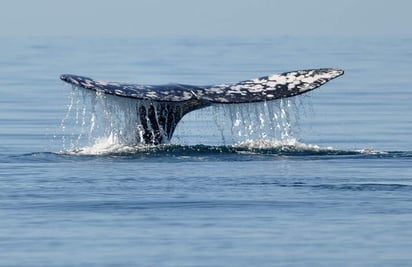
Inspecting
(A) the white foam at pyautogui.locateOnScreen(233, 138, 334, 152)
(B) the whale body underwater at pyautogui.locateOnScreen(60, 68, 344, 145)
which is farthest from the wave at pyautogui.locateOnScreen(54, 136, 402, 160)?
(B) the whale body underwater at pyautogui.locateOnScreen(60, 68, 344, 145)

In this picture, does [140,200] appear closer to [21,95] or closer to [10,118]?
[10,118]

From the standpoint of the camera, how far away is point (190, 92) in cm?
1570

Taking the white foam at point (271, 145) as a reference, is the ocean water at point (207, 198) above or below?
below

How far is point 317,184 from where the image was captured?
48.6 ft

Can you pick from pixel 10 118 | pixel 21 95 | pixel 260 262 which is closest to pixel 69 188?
pixel 260 262

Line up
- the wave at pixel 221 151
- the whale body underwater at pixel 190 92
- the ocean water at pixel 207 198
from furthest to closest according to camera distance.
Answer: the wave at pixel 221 151 → the whale body underwater at pixel 190 92 → the ocean water at pixel 207 198

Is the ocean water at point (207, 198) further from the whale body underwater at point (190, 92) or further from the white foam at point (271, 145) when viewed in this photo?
the whale body underwater at point (190, 92)

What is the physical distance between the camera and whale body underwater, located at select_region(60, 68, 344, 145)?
1546cm

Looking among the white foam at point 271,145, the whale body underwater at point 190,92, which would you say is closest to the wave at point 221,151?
the white foam at point 271,145

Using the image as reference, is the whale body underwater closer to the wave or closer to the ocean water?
the ocean water

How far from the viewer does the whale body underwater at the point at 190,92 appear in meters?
15.5

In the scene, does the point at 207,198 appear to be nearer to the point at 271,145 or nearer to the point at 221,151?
the point at 221,151

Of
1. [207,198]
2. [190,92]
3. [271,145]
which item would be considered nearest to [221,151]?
[271,145]

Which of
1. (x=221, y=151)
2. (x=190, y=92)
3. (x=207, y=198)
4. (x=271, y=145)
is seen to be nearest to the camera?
(x=207, y=198)
